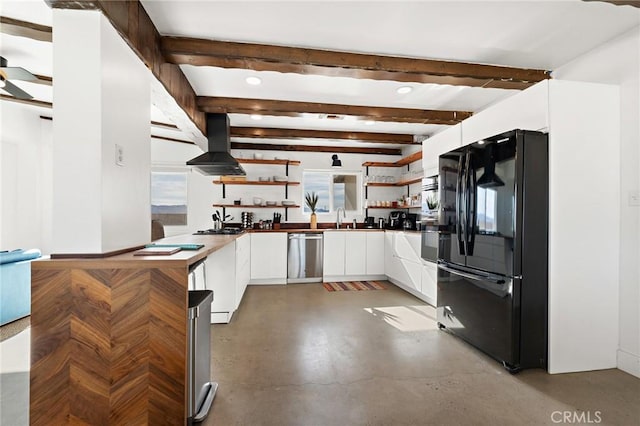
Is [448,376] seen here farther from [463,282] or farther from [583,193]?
[583,193]

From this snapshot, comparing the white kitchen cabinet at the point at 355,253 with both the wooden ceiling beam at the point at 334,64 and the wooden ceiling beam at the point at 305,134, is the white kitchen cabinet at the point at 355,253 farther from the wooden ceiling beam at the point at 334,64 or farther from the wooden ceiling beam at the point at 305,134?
the wooden ceiling beam at the point at 334,64

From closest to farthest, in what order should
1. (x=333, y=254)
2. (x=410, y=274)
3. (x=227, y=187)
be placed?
(x=410, y=274)
(x=333, y=254)
(x=227, y=187)

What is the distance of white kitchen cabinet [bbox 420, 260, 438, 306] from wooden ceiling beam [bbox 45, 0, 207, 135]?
3.37 metres

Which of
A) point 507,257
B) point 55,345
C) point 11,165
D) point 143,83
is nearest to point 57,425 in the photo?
point 55,345

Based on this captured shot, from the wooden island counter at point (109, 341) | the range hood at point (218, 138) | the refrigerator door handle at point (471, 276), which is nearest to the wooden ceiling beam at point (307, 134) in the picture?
the range hood at point (218, 138)

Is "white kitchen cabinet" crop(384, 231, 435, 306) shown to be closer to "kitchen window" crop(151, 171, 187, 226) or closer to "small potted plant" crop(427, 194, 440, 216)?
"small potted plant" crop(427, 194, 440, 216)

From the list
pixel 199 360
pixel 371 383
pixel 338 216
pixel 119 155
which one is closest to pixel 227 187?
pixel 338 216

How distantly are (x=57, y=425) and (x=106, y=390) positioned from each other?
25 cm

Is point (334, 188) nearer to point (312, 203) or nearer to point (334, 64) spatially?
point (312, 203)

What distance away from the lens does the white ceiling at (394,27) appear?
1.90m

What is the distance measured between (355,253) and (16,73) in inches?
178

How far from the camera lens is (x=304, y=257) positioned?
4.92 metres

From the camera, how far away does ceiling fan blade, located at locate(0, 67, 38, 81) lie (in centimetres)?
240

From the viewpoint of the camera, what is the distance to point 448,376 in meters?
2.10
